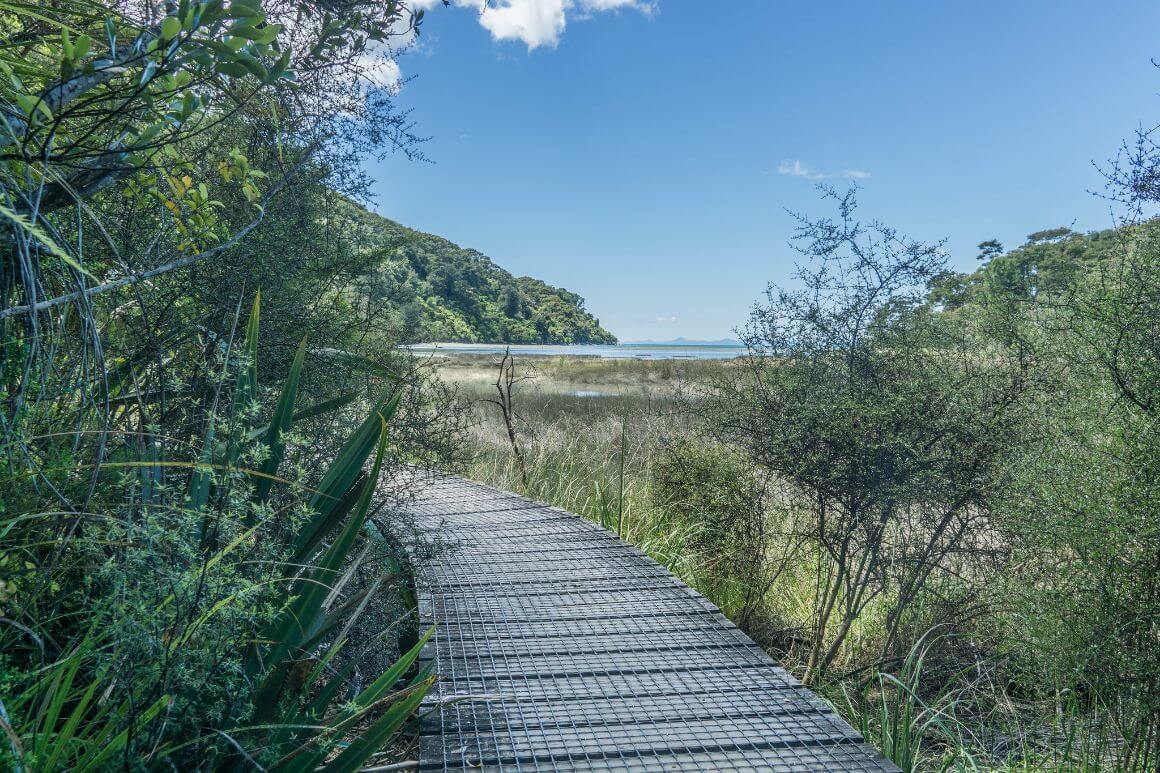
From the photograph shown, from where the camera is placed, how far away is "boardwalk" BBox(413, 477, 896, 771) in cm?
216

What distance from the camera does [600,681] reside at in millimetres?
2684

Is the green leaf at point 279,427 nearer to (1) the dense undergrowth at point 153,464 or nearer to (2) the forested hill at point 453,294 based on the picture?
(1) the dense undergrowth at point 153,464

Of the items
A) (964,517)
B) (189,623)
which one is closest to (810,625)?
(964,517)

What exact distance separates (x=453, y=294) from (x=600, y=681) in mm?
27026

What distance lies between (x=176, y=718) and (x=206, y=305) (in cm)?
203

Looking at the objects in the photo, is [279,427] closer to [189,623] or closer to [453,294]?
[189,623]

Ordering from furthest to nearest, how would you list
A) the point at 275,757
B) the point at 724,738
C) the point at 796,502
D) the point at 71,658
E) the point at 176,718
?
the point at 796,502, the point at 724,738, the point at 275,757, the point at 176,718, the point at 71,658

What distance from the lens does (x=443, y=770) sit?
79.8 inches

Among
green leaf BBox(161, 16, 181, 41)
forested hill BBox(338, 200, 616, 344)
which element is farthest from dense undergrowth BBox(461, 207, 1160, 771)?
green leaf BBox(161, 16, 181, 41)

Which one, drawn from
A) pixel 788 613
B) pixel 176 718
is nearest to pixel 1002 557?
pixel 788 613

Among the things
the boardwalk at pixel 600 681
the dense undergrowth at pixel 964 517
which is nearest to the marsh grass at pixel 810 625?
the dense undergrowth at pixel 964 517

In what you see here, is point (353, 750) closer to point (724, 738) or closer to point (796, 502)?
point (724, 738)

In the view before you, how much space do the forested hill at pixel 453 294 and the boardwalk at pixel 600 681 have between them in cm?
184

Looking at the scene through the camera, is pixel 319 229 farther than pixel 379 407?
Yes
